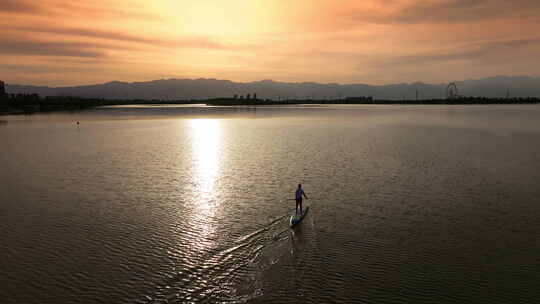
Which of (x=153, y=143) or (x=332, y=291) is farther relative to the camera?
(x=153, y=143)

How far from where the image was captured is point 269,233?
23.2 metres

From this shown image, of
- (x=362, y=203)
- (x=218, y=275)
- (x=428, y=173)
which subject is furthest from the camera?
(x=428, y=173)

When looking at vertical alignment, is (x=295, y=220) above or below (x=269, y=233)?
above

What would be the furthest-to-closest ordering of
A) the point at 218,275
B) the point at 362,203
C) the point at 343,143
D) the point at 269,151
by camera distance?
1. the point at 343,143
2. the point at 269,151
3. the point at 362,203
4. the point at 218,275

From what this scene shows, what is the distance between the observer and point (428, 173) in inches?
1635

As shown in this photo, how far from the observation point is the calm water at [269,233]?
1672cm

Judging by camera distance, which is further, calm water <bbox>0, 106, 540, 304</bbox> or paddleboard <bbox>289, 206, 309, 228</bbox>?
paddleboard <bbox>289, 206, 309, 228</bbox>

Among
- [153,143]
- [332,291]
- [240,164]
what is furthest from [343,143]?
[332,291]

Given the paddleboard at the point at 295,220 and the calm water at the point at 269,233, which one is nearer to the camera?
the calm water at the point at 269,233

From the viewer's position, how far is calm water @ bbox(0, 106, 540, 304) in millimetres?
16719

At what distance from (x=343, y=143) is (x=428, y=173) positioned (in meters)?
28.9

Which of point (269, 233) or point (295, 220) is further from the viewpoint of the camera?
point (295, 220)

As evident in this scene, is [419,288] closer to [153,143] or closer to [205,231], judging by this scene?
[205,231]

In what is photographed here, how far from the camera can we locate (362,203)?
29.8 meters
